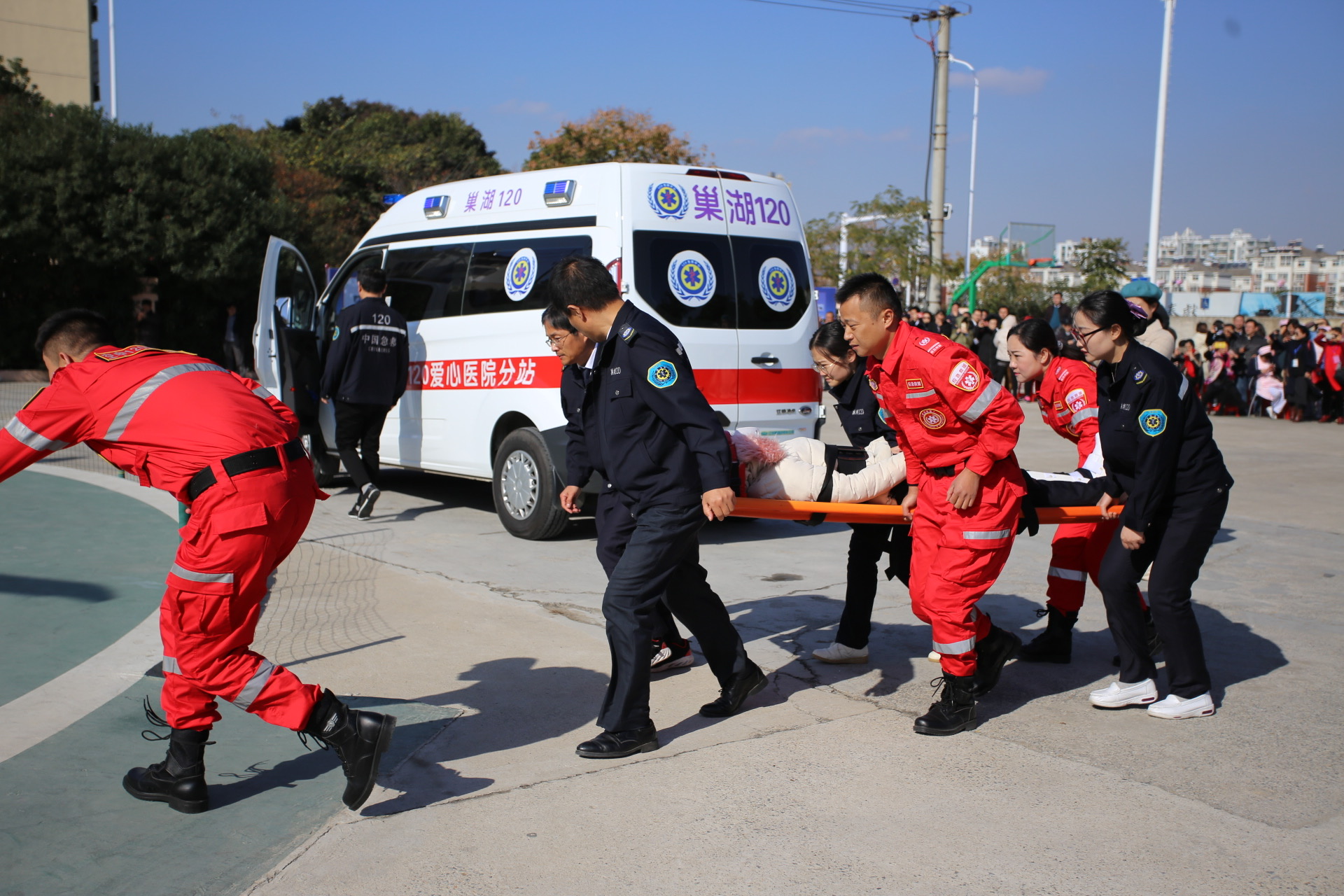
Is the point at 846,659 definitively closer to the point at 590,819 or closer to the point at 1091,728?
the point at 1091,728

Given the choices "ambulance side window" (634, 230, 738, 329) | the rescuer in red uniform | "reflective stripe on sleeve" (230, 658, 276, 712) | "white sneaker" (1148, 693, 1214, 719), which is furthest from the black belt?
"ambulance side window" (634, 230, 738, 329)

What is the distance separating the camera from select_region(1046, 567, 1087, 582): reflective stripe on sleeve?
16.9ft

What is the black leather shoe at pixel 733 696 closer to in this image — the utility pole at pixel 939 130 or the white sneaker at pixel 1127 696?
the white sneaker at pixel 1127 696

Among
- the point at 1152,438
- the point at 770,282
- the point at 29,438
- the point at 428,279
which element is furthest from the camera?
the point at 428,279

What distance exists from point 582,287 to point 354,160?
117ft

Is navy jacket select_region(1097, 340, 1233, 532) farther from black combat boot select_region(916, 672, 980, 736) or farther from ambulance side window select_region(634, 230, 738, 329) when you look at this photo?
ambulance side window select_region(634, 230, 738, 329)

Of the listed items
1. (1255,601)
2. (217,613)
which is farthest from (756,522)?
(217,613)

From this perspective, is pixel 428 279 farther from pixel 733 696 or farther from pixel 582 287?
pixel 733 696

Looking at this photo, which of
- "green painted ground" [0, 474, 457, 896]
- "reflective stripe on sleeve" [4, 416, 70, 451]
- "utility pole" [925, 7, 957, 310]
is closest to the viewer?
"green painted ground" [0, 474, 457, 896]

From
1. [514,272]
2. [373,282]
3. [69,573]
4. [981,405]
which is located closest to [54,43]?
[373,282]

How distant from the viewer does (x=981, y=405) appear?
3982 mm

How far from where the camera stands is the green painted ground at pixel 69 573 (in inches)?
204

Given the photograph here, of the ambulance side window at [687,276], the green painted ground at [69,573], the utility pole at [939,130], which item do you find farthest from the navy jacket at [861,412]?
the utility pole at [939,130]

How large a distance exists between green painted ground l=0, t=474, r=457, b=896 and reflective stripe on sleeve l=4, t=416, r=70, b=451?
0.98 m
